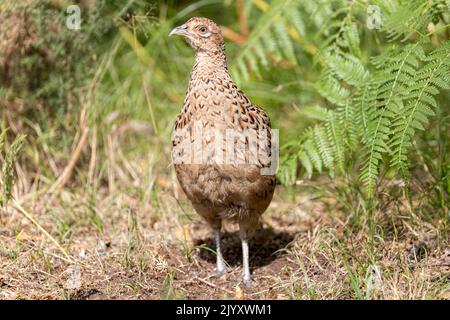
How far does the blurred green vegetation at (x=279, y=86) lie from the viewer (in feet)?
17.1

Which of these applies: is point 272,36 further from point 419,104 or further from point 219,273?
point 219,273

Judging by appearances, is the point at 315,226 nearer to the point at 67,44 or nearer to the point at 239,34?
the point at 67,44

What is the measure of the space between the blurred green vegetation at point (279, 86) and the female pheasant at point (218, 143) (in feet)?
2.10

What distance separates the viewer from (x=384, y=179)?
20.6 feet

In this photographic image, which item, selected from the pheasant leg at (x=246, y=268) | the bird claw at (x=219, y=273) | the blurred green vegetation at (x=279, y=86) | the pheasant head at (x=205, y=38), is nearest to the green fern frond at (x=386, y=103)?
the blurred green vegetation at (x=279, y=86)

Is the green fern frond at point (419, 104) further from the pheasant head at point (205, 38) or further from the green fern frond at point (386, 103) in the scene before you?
the pheasant head at point (205, 38)

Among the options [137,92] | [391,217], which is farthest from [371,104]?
[137,92]

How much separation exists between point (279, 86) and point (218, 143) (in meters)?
1.69

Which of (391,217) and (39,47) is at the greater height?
(39,47)

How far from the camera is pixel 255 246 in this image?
609 cm

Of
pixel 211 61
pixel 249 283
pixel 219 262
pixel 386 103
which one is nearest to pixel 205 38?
pixel 211 61

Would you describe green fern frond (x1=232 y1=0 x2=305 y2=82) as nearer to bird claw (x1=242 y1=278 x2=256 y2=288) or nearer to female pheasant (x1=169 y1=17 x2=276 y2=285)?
female pheasant (x1=169 y1=17 x2=276 y2=285)

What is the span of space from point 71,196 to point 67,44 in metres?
1.37

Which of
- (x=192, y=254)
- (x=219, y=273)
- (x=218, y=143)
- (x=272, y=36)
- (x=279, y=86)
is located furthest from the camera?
(x=272, y=36)
